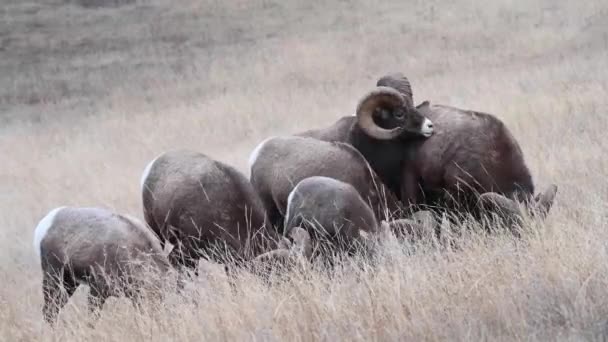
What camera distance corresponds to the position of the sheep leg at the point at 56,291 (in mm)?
7130

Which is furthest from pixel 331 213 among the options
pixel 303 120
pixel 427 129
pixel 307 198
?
pixel 303 120

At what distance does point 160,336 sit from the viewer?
5.24 meters

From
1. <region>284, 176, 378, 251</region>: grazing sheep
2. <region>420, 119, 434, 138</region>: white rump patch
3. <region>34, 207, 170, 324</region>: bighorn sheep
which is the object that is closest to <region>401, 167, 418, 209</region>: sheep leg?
<region>420, 119, 434, 138</region>: white rump patch

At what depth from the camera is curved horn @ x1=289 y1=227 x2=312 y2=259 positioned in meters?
6.90

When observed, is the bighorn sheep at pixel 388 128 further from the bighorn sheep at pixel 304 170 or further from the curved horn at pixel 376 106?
the bighorn sheep at pixel 304 170

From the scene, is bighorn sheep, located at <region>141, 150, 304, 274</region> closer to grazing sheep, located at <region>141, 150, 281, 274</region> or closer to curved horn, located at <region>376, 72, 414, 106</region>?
grazing sheep, located at <region>141, 150, 281, 274</region>

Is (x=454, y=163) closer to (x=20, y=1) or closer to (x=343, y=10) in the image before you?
(x=343, y=10)

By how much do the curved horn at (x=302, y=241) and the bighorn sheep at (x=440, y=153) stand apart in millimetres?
1724

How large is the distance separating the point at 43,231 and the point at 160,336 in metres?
2.73

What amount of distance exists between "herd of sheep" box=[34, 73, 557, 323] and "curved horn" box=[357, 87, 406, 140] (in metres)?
0.01

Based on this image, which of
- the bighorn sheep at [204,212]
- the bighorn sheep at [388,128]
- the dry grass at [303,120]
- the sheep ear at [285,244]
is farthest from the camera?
the bighorn sheep at [388,128]

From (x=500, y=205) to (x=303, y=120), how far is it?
10.6m

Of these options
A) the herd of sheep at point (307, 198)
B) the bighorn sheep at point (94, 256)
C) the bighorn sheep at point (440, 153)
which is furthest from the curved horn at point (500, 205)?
the bighorn sheep at point (94, 256)

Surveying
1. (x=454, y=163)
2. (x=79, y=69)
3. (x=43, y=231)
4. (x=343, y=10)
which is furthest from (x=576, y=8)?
(x=43, y=231)
